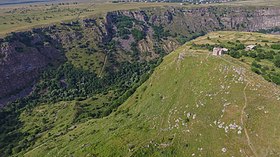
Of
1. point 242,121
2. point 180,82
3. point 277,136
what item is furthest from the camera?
point 180,82

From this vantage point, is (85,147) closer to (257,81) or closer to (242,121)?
(242,121)

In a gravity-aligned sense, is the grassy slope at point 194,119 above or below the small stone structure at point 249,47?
below

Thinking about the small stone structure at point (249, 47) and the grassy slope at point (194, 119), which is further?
the small stone structure at point (249, 47)

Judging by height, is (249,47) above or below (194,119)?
above

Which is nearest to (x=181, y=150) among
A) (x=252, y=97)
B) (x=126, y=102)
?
(x=252, y=97)

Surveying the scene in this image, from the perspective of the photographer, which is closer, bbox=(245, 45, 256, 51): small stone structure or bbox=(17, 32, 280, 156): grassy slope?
bbox=(17, 32, 280, 156): grassy slope

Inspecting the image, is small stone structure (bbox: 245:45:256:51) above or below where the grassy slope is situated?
above

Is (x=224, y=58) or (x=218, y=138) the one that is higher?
(x=224, y=58)

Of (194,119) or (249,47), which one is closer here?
(194,119)
